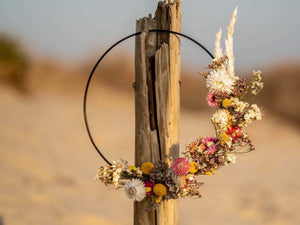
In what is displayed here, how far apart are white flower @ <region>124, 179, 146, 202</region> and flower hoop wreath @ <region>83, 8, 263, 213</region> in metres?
0.01

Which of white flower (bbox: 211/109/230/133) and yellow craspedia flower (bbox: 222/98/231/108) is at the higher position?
yellow craspedia flower (bbox: 222/98/231/108)

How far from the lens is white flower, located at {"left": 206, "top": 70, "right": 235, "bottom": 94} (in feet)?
8.96

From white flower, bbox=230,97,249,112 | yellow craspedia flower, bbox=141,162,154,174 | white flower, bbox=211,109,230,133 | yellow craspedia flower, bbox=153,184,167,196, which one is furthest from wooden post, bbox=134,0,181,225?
white flower, bbox=230,97,249,112

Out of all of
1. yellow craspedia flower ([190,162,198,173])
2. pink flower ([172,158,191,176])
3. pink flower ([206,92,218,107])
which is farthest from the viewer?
pink flower ([206,92,218,107])

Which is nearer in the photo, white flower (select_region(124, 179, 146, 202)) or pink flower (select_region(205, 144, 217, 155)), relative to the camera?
white flower (select_region(124, 179, 146, 202))

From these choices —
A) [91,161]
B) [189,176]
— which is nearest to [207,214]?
[91,161]

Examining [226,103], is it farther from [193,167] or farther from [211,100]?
[193,167]

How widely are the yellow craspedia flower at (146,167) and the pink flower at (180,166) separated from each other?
0.20 meters

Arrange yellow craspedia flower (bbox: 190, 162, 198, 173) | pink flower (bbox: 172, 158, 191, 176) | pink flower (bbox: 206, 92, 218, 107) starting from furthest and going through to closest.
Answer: pink flower (bbox: 206, 92, 218, 107) → yellow craspedia flower (bbox: 190, 162, 198, 173) → pink flower (bbox: 172, 158, 191, 176)

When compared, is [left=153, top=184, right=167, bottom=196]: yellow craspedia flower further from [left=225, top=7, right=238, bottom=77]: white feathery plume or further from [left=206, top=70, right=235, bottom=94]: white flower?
[left=225, top=7, right=238, bottom=77]: white feathery plume

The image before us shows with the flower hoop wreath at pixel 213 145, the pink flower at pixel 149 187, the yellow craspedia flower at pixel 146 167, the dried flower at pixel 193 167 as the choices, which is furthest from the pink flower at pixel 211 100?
the pink flower at pixel 149 187

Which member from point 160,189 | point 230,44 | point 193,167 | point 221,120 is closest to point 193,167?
point 193,167

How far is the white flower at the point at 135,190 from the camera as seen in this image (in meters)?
2.58

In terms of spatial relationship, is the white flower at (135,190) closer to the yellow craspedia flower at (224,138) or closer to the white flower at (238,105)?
the yellow craspedia flower at (224,138)
